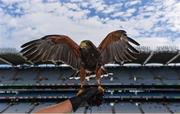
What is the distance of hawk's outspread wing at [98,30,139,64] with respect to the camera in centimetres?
437

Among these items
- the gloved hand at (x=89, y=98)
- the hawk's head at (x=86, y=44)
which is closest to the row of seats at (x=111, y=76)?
the hawk's head at (x=86, y=44)

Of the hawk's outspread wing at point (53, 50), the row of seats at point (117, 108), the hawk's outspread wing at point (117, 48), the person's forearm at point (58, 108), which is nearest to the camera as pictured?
the person's forearm at point (58, 108)

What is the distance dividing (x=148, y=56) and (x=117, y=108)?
26.4ft

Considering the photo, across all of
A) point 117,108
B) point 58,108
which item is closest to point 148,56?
point 117,108

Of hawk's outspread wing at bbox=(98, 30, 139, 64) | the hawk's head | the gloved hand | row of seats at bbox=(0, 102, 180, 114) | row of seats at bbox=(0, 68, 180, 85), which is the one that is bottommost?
row of seats at bbox=(0, 102, 180, 114)

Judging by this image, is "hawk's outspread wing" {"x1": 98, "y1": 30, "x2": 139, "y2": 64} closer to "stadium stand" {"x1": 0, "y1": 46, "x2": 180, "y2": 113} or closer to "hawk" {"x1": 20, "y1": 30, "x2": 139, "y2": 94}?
"hawk" {"x1": 20, "y1": 30, "x2": 139, "y2": 94}

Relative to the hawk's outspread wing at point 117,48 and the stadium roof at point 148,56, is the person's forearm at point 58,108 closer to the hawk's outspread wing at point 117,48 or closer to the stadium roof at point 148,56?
the hawk's outspread wing at point 117,48

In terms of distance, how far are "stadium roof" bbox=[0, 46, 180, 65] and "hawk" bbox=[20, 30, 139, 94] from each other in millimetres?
35454

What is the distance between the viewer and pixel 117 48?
15.6 feet

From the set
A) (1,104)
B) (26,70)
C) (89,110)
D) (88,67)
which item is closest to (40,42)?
(88,67)

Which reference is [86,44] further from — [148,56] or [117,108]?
[148,56]

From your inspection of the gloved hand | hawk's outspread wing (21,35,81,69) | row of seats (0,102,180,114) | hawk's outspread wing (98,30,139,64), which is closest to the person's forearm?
the gloved hand

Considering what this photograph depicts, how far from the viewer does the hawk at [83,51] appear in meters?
3.66

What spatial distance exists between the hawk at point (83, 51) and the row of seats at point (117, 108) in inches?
1229
